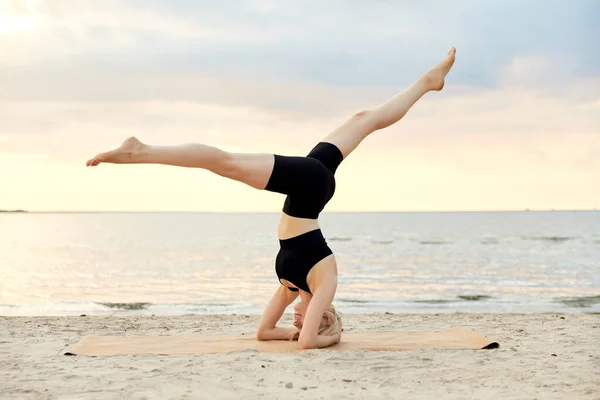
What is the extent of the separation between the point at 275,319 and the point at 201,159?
205cm

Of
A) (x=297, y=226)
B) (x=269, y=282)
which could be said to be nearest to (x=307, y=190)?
(x=297, y=226)

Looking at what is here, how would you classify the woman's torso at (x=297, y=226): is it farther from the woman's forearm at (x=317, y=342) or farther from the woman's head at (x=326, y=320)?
Answer: the woman's forearm at (x=317, y=342)

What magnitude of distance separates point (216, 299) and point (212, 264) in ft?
37.2

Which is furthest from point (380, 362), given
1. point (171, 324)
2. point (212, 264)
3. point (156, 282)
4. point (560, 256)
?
point (560, 256)

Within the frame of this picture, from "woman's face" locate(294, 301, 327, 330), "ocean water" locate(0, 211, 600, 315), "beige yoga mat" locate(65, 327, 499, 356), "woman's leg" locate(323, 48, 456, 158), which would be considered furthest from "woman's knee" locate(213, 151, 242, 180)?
"ocean water" locate(0, 211, 600, 315)

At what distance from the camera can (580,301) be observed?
12.8 metres

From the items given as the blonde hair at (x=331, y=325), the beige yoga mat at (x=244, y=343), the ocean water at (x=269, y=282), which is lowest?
the ocean water at (x=269, y=282)

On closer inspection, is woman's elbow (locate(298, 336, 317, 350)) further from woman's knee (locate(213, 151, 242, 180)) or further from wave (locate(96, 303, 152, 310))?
wave (locate(96, 303, 152, 310))

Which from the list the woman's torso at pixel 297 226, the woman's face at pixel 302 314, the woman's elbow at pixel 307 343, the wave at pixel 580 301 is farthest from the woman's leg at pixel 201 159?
the wave at pixel 580 301

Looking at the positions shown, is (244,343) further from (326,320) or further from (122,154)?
(122,154)

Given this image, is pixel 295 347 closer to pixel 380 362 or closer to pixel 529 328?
pixel 380 362

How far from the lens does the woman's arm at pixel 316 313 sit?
569cm

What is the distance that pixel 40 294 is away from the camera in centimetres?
1505

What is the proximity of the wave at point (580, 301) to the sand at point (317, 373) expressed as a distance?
5977 millimetres
